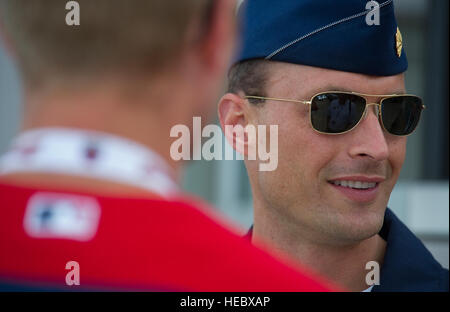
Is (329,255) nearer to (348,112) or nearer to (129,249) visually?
(348,112)

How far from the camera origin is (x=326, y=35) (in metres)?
1.74

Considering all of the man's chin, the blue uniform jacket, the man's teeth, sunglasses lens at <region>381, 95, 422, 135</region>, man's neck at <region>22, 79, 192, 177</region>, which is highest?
sunglasses lens at <region>381, 95, 422, 135</region>

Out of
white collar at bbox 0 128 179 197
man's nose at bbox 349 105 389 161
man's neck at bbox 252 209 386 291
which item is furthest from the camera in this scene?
man's neck at bbox 252 209 386 291

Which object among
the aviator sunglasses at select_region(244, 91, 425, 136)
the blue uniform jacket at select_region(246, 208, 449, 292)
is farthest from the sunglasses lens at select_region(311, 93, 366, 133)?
the blue uniform jacket at select_region(246, 208, 449, 292)

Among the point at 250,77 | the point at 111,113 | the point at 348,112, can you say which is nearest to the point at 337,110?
the point at 348,112

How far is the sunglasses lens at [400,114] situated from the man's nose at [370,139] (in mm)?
23

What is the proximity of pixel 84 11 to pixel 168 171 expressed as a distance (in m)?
0.23

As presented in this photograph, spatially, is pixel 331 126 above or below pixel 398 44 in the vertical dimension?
below

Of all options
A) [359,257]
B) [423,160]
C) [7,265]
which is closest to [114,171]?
[7,265]

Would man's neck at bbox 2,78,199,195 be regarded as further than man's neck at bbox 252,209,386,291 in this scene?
No

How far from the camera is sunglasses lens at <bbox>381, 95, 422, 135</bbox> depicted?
5.43 ft

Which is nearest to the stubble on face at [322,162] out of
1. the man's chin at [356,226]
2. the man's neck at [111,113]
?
the man's chin at [356,226]

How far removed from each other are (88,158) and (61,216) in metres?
0.08

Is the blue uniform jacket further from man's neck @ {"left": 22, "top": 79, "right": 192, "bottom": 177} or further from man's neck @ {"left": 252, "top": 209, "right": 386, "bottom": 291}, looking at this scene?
man's neck @ {"left": 22, "top": 79, "right": 192, "bottom": 177}
